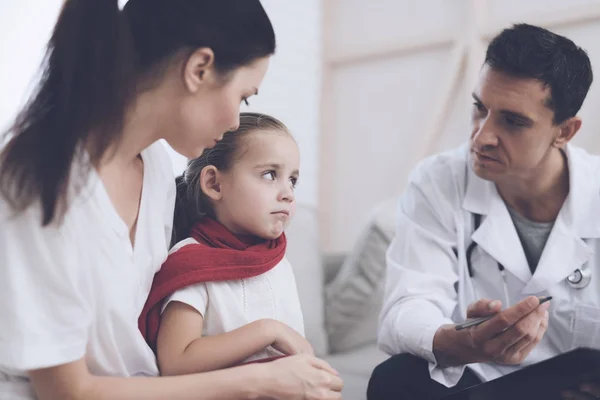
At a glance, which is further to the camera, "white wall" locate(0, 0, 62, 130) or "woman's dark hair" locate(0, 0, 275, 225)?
"white wall" locate(0, 0, 62, 130)

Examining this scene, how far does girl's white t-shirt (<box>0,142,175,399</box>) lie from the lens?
86 centimetres

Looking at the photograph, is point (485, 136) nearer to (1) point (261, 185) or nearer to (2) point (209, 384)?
(1) point (261, 185)

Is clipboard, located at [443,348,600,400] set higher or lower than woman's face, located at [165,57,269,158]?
lower

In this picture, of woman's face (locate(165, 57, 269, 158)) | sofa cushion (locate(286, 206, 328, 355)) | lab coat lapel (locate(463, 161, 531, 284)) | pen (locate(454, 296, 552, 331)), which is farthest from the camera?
sofa cushion (locate(286, 206, 328, 355))

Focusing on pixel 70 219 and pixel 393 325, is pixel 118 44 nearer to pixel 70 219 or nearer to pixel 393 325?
pixel 70 219

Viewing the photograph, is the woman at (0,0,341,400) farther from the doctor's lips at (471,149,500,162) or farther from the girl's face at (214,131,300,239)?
the doctor's lips at (471,149,500,162)

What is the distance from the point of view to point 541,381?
3.82 feet

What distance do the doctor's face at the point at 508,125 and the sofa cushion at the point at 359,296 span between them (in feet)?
2.17

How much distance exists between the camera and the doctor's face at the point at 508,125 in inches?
60.2

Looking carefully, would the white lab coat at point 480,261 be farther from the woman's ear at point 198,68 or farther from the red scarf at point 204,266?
the woman's ear at point 198,68

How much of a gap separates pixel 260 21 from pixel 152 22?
0.49ft

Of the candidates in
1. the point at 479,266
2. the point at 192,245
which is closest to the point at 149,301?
the point at 192,245

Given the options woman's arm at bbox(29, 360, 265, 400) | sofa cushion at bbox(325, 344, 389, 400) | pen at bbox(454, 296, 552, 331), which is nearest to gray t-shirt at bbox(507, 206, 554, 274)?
pen at bbox(454, 296, 552, 331)

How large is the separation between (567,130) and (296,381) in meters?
0.99
